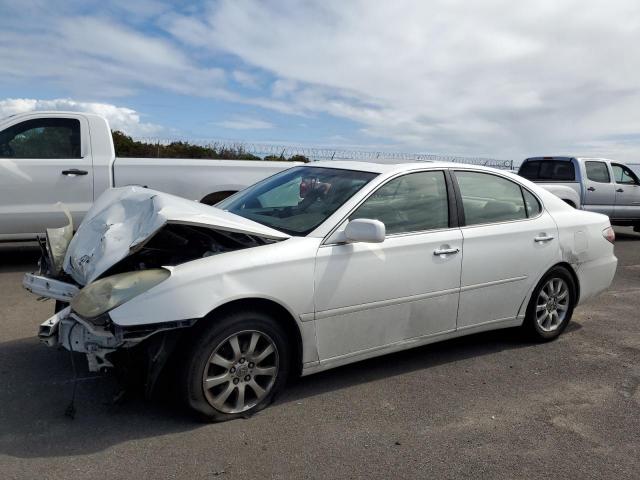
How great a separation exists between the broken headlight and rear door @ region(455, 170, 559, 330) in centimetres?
230

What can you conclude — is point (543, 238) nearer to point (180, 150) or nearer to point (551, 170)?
point (551, 170)

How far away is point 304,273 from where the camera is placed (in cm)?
360

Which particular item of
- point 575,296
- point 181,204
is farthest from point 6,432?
point 575,296

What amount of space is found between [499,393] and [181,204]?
100 inches

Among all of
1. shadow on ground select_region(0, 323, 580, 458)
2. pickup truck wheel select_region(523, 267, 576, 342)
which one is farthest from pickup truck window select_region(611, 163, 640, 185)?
shadow on ground select_region(0, 323, 580, 458)

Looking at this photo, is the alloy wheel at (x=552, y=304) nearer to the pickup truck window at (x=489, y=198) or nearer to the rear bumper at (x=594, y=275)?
the rear bumper at (x=594, y=275)

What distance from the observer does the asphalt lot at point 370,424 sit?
3025 millimetres

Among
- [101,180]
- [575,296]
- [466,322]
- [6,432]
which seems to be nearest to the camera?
[6,432]

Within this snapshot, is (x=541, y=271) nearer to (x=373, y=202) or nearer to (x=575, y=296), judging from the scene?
(x=575, y=296)

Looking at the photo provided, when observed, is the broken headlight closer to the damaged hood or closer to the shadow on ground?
the damaged hood

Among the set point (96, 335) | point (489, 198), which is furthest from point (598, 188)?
point (96, 335)

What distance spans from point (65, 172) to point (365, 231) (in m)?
5.33

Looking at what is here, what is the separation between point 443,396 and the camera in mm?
3969

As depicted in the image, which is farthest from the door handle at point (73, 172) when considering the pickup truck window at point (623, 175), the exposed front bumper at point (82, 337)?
the pickup truck window at point (623, 175)
